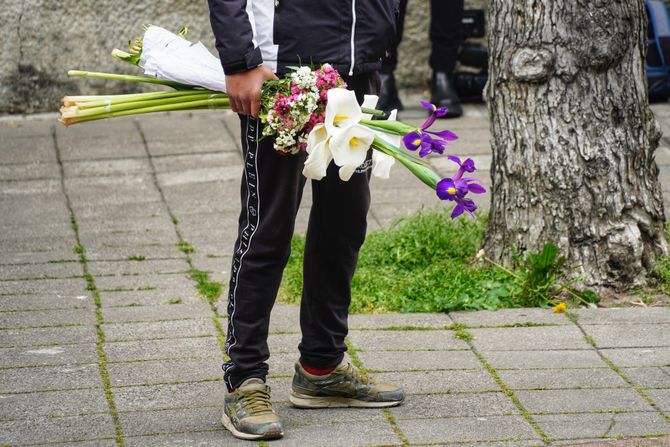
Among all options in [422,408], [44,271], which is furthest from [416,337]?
[44,271]

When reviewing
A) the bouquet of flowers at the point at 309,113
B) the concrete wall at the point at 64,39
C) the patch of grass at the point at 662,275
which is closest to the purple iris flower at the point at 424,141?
the bouquet of flowers at the point at 309,113

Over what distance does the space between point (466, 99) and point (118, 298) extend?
4351mm

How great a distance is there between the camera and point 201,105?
11.6ft

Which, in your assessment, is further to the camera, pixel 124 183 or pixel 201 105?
pixel 124 183

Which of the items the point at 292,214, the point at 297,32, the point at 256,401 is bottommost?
the point at 256,401

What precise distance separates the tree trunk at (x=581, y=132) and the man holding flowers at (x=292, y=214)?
1.40 m

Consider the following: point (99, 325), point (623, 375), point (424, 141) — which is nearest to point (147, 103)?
point (424, 141)

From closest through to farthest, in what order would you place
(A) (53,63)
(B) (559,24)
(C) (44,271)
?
(B) (559,24)
(C) (44,271)
(A) (53,63)

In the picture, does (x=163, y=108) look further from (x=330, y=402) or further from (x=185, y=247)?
(x=185, y=247)

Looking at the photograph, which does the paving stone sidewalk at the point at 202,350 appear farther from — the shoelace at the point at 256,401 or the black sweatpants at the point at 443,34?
the black sweatpants at the point at 443,34

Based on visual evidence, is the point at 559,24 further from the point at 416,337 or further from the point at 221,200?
the point at 221,200

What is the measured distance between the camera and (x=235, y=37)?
3271 millimetres

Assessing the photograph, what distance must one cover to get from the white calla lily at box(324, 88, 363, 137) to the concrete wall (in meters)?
5.22

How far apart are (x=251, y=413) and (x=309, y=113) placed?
A: 98 cm
